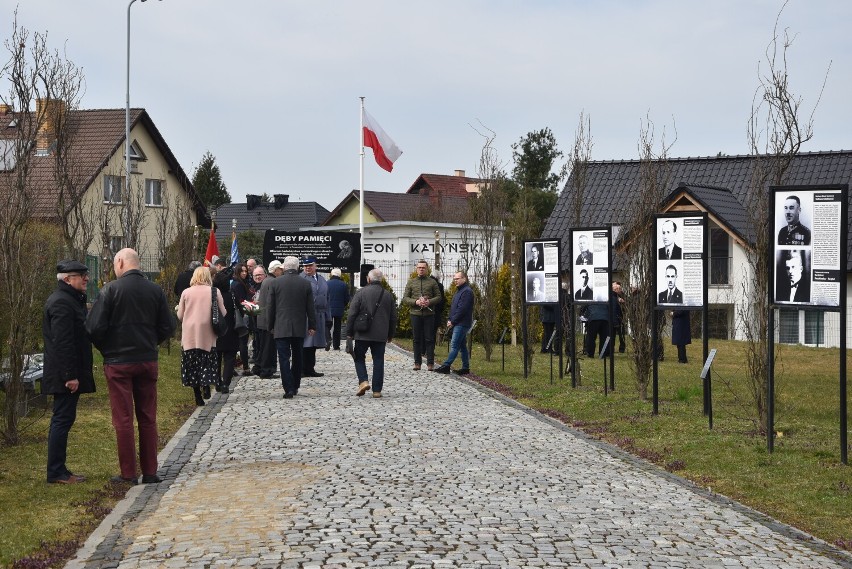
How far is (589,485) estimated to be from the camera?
1052cm

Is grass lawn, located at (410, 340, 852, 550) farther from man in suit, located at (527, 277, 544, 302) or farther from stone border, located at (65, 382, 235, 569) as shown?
stone border, located at (65, 382, 235, 569)

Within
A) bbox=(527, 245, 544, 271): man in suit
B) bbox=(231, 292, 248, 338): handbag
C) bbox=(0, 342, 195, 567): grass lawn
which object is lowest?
bbox=(0, 342, 195, 567): grass lawn

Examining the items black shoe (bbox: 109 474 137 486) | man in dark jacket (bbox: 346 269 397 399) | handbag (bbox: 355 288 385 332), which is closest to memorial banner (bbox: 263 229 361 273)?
man in dark jacket (bbox: 346 269 397 399)

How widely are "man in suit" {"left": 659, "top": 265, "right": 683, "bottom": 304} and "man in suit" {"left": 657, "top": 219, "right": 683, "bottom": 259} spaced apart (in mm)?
148

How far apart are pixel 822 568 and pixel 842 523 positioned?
179 cm

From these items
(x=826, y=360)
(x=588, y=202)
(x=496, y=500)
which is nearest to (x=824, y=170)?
(x=588, y=202)

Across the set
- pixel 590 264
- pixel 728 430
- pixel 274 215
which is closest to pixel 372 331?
pixel 590 264

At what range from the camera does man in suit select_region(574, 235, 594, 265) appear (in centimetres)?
1950

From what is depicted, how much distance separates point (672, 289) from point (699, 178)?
1518 inches

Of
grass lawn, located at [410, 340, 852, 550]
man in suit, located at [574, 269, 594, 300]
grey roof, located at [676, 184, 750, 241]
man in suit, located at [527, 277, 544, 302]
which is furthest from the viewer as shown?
grey roof, located at [676, 184, 750, 241]

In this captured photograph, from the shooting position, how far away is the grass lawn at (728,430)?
10.3 metres

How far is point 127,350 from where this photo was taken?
35.7ft

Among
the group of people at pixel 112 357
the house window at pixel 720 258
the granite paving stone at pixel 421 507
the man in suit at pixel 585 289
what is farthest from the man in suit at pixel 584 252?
the house window at pixel 720 258

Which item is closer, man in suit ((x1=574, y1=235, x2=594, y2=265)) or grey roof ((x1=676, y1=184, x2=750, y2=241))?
man in suit ((x1=574, y1=235, x2=594, y2=265))
